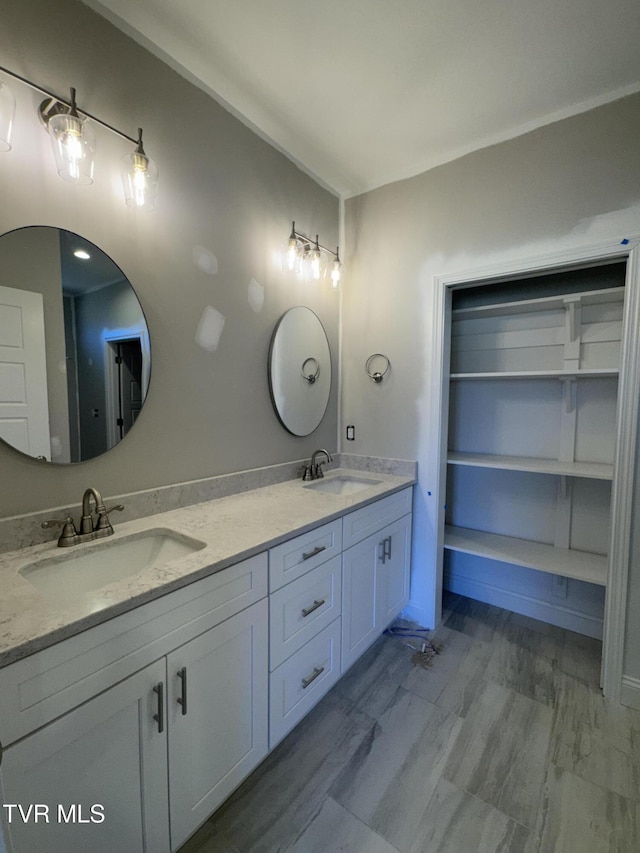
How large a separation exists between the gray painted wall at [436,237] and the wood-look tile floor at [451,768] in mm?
388

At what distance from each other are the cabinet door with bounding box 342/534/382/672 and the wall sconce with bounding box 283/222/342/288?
153 centimetres

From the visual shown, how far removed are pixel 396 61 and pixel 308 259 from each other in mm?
902

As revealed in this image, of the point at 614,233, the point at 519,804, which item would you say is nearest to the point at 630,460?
the point at 614,233

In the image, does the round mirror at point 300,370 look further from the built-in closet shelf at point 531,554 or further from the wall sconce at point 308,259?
the built-in closet shelf at point 531,554

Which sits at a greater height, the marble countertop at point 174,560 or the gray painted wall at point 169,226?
the gray painted wall at point 169,226

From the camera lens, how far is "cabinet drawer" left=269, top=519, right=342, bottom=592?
4.21ft

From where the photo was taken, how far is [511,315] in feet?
7.64

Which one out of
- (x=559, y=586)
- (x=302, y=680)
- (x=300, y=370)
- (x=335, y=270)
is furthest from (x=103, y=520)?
(x=559, y=586)

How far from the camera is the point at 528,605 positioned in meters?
2.36

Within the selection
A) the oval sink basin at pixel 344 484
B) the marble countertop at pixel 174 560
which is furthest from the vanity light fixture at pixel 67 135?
the oval sink basin at pixel 344 484

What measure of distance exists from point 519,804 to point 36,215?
2.52 m

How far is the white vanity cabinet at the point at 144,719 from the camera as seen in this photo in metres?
0.74

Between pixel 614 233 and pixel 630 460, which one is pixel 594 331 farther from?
pixel 630 460

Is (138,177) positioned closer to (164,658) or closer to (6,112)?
(6,112)
